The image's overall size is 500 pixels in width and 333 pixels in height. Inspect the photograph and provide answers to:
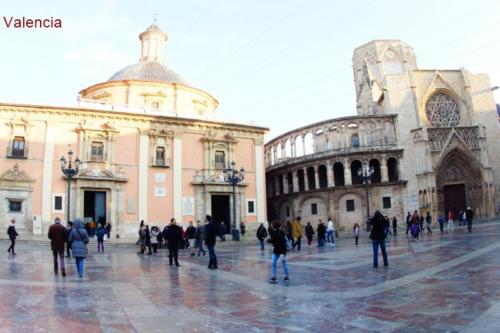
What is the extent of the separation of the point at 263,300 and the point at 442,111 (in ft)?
130

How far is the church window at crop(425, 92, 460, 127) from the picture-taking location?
40.1 m

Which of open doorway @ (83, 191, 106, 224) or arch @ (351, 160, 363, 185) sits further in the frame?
arch @ (351, 160, 363, 185)

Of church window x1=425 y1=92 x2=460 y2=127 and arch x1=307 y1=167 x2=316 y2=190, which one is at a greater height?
church window x1=425 y1=92 x2=460 y2=127

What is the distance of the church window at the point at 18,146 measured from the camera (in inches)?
1031

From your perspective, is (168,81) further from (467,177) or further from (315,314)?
(315,314)

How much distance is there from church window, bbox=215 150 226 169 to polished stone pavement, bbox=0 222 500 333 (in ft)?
68.8

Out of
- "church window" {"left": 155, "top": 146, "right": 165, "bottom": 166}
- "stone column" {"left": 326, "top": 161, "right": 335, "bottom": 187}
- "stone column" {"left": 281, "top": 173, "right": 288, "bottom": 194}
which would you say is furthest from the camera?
"stone column" {"left": 281, "top": 173, "right": 288, "bottom": 194}

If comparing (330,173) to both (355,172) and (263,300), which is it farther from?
(263,300)

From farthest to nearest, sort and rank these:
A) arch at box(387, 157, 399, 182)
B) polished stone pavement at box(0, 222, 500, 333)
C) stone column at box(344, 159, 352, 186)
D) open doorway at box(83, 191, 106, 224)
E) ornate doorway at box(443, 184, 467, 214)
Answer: arch at box(387, 157, 399, 182), stone column at box(344, 159, 352, 186), ornate doorway at box(443, 184, 467, 214), open doorway at box(83, 191, 106, 224), polished stone pavement at box(0, 222, 500, 333)

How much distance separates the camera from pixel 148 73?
36.1 meters

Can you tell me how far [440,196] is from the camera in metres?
37.1

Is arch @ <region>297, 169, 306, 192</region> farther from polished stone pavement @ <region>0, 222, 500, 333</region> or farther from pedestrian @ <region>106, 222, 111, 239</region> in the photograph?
polished stone pavement @ <region>0, 222, 500, 333</region>

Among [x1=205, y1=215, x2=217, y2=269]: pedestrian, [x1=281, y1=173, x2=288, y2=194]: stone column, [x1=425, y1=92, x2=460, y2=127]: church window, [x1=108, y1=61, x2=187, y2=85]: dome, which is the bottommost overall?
[x1=205, y1=215, x2=217, y2=269]: pedestrian

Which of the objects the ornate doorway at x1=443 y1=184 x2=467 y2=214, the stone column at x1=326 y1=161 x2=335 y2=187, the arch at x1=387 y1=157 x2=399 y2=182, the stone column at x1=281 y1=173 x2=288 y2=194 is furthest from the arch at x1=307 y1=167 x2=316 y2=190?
the ornate doorway at x1=443 y1=184 x2=467 y2=214
